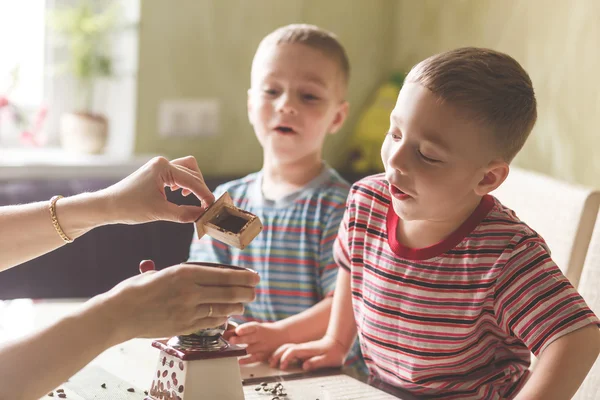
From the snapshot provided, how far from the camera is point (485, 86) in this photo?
1.19 meters

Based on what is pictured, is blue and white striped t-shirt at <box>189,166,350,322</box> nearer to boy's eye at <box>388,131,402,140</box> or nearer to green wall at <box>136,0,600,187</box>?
boy's eye at <box>388,131,402,140</box>

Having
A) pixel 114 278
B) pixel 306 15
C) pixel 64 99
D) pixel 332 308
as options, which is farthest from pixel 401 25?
pixel 332 308

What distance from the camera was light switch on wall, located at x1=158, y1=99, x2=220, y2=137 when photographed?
279 centimetres

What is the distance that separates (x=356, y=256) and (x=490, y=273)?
0.28 m

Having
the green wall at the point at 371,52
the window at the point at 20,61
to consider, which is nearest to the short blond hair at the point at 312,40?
the green wall at the point at 371,52

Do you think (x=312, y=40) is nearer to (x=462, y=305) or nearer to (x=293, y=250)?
(x=293, y=250)

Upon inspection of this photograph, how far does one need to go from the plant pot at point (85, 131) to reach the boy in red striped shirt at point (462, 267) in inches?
58.5

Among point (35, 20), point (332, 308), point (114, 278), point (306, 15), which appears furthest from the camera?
point (306, 15)

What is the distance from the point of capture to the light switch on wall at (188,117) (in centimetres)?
279

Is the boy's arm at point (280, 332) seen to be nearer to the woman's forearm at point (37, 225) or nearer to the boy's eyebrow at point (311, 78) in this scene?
the woman's forearm at point (37, 225)

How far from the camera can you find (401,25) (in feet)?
10.4

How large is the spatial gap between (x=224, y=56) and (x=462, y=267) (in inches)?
71.3

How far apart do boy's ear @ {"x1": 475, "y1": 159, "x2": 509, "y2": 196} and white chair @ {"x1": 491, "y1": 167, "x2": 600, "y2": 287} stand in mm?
301

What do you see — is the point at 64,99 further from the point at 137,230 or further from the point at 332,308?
the point at 332,308
